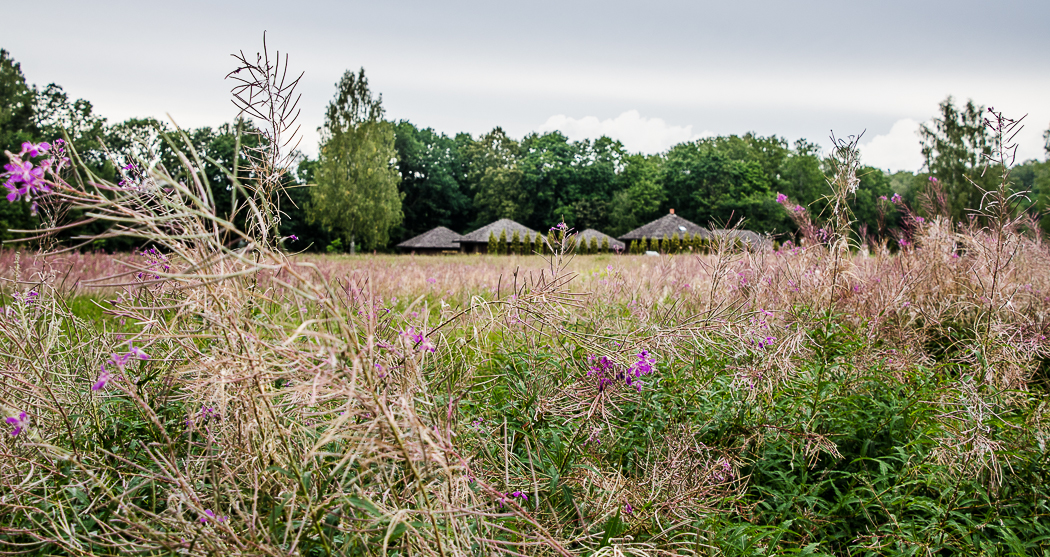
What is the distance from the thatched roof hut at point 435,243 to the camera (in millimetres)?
45906

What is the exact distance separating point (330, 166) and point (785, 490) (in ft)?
118

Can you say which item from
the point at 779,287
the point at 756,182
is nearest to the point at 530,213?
the point at 756,182

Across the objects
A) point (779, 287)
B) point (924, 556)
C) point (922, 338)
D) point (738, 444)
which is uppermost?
point (779, 287)

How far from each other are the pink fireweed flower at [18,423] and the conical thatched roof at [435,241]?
145ft

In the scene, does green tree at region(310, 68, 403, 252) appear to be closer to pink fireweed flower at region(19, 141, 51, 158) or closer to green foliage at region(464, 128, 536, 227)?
green foliage at region(464, 128, 536, 227)

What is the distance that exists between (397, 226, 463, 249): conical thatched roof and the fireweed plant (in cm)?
4330

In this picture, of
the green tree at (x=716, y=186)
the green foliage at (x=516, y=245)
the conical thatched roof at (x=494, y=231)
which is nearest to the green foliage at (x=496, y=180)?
the conical thatched roof at (x=494, y=231)

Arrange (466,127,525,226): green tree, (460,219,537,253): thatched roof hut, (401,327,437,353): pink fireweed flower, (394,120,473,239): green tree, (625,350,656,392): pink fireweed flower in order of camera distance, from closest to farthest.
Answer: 1. (401,327,437,353): pink fireweed flower
2. (625,350,656,392): pink fireweed flower
3. (460,219,537,253): thatched roof hut
4. (466,127,525,226): green tree
5. (394,120,473,239): green tree

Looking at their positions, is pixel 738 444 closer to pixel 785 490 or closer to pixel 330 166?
pixel 785 490

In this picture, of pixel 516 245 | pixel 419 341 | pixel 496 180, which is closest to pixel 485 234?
pixel 516 245

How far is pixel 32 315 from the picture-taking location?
2.37 meters

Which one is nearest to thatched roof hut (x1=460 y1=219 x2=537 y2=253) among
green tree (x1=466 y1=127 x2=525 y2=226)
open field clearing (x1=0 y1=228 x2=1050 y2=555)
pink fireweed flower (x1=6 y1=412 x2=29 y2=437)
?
green tree (x1=466 y1=127 x2=525 y2=226)

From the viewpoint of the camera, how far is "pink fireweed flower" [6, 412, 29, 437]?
4.16ft

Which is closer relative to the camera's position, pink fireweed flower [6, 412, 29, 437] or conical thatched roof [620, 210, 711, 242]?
pink fireweed flower [6, 412, 29, 437]
